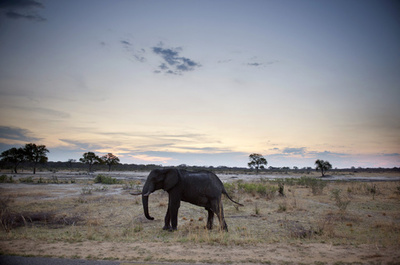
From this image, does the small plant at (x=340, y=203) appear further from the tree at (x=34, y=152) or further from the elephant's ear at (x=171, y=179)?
the tree at (x=34, y=152)

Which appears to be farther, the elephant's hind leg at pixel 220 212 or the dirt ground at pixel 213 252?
the elephant's hind leg at pixel 220 212

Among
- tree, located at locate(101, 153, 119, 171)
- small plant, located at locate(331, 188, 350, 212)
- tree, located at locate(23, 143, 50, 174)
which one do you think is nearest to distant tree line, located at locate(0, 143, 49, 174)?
A: tree, located at locate(23, 143, 50, 174)

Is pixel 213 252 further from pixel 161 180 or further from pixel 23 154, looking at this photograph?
pixel 23 154

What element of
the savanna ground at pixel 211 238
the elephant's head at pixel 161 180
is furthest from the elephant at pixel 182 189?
the savanna ground at pixel 211 238

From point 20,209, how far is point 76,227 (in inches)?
248

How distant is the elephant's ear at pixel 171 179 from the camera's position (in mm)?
10133

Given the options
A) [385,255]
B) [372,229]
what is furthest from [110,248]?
[372,229]

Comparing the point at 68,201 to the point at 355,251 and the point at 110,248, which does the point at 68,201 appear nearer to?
the point at 110,248

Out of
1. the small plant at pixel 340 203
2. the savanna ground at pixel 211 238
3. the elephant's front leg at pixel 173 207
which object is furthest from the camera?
the small plant at pixel 340 203

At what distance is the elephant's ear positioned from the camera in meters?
10.1

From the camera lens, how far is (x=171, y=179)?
10.2 metres

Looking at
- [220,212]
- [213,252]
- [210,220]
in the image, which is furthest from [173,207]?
Result: [213,252]

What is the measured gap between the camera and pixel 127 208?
50.1ft

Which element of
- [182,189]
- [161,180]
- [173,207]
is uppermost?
[161,180]
